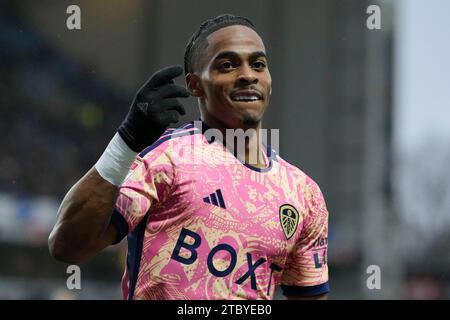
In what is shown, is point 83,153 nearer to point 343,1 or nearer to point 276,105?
point 276,105

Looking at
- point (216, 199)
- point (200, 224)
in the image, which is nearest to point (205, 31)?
point (216, 199)

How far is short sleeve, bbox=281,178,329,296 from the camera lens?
167 inches

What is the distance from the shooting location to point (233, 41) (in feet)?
13.3

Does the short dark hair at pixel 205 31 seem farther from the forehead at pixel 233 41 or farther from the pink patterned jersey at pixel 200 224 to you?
the pink patterned jersey at pixel 200 224

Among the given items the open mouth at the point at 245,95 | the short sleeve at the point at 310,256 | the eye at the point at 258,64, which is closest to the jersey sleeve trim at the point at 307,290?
the short sleeve at the point at 310,256

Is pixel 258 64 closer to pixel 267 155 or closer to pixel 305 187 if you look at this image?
pixel 267 155

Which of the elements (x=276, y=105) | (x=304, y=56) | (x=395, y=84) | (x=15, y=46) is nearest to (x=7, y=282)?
(x=15, y=46)

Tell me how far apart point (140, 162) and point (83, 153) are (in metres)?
20.5

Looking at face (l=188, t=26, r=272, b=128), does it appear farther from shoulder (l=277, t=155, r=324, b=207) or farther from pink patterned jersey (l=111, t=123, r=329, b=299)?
shoulder (l=277, t=155, r=324, b=207)

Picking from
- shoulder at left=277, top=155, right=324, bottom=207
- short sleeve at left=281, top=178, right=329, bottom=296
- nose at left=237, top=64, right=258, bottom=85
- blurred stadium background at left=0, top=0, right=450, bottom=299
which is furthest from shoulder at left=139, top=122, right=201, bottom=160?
blurred stadium background at left=0, top=0, right=450, bottom=299

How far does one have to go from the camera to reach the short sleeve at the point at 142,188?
3.67 m

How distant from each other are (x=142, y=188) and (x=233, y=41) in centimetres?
85

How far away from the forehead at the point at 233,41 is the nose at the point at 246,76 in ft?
0.28

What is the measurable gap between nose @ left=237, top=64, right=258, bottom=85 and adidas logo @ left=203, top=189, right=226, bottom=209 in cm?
52
